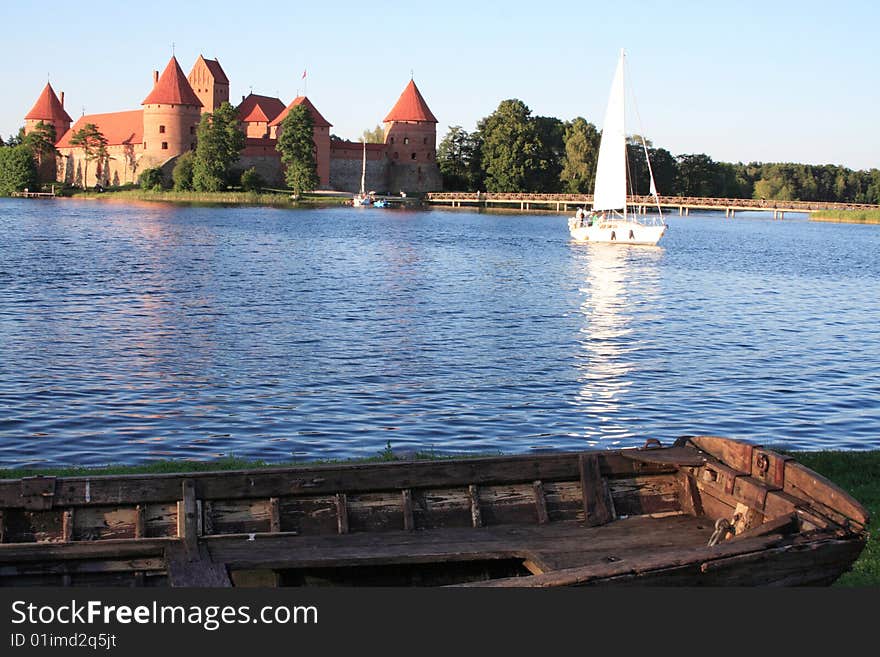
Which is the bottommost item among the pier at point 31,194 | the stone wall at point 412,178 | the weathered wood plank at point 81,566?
the weathered wood plank at point 81,566

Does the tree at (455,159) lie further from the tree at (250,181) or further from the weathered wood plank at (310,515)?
the weathered wood plank at (310,515)

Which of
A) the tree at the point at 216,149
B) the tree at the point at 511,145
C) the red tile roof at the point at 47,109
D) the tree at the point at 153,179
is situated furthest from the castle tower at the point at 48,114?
the tree at the point at 511,145

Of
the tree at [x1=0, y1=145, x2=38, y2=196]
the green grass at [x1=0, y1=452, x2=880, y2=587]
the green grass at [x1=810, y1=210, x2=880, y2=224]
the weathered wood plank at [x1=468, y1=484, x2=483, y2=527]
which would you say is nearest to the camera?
the weathered wood plank at [x1=468, y1=484, x2=483, y2=527]

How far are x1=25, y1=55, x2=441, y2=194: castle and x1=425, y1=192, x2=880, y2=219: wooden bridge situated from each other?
4.91 metres

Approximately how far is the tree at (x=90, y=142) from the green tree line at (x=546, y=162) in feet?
116

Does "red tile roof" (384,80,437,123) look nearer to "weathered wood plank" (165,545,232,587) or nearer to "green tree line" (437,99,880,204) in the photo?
"green tree line" (437,99,880,204)

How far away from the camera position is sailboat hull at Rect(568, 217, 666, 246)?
181ft

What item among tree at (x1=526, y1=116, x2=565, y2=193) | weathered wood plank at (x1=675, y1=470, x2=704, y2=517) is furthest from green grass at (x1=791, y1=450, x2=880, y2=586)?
tree at (x1=526, y1=116, x2=565, y2=193)

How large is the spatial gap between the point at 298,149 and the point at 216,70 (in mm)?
21113

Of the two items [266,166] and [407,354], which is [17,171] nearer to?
[266,166]

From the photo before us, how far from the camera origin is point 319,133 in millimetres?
104812

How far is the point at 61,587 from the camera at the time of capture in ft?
18.3

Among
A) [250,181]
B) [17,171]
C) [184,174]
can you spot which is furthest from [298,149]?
[17,171]

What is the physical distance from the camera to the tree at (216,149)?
9044cm
